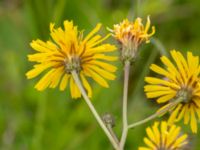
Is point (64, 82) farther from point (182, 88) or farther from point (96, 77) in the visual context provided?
point (182, 88)

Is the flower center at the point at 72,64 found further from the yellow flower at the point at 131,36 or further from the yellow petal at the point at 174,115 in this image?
the yellow petal at the point at 174,115

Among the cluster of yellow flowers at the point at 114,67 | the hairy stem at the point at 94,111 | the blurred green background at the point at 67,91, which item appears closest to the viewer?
the hairy stem at the point at 94,111

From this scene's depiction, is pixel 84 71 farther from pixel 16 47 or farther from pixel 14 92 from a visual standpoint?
pixel 16 47

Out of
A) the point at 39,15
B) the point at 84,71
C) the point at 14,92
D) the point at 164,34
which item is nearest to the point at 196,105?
the point at 84,71

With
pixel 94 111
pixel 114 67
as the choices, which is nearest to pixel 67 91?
pixel 114 67

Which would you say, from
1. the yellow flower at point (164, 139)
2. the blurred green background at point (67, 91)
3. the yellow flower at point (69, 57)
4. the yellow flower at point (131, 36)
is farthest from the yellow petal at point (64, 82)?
the blurred green background at point (67, 91)

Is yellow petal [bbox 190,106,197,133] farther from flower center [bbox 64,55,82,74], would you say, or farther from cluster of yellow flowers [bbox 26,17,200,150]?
flower center [bbox 64,55,82,74]
